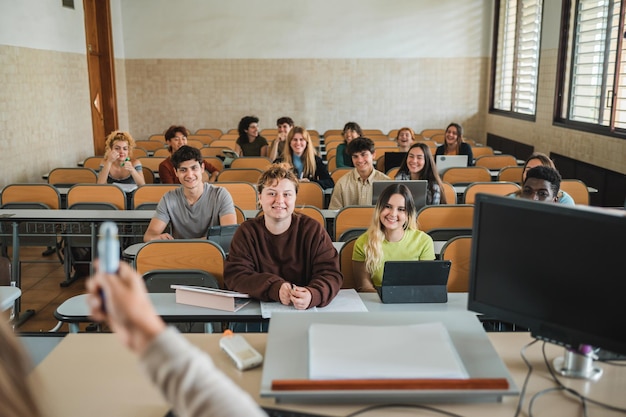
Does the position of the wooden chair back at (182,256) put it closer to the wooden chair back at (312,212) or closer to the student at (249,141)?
the wooden chair back at (312,212)

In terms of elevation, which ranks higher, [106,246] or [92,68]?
[92,68]

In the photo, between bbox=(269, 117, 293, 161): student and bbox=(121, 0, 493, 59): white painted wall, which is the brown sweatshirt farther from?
bbox=(121, 0, 493, 59): white painted wall

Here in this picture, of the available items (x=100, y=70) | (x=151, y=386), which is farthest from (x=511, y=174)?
(x=100, y=70)

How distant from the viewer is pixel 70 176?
19.8ft

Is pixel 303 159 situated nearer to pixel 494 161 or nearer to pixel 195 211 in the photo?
pixel 195 211

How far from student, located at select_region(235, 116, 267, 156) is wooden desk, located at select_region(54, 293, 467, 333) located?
5756mm

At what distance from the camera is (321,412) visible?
133cm

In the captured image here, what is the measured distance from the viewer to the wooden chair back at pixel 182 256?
3.06 meters

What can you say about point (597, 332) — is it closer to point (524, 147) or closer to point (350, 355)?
point (350, 355)

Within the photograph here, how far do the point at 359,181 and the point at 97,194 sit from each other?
2.18 meters

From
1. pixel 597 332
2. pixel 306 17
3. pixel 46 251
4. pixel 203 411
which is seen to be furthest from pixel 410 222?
pixel 306 17

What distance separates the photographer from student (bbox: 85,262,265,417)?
72 cm

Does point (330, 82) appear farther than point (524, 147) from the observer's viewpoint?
Yes

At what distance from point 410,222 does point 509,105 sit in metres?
8.22
